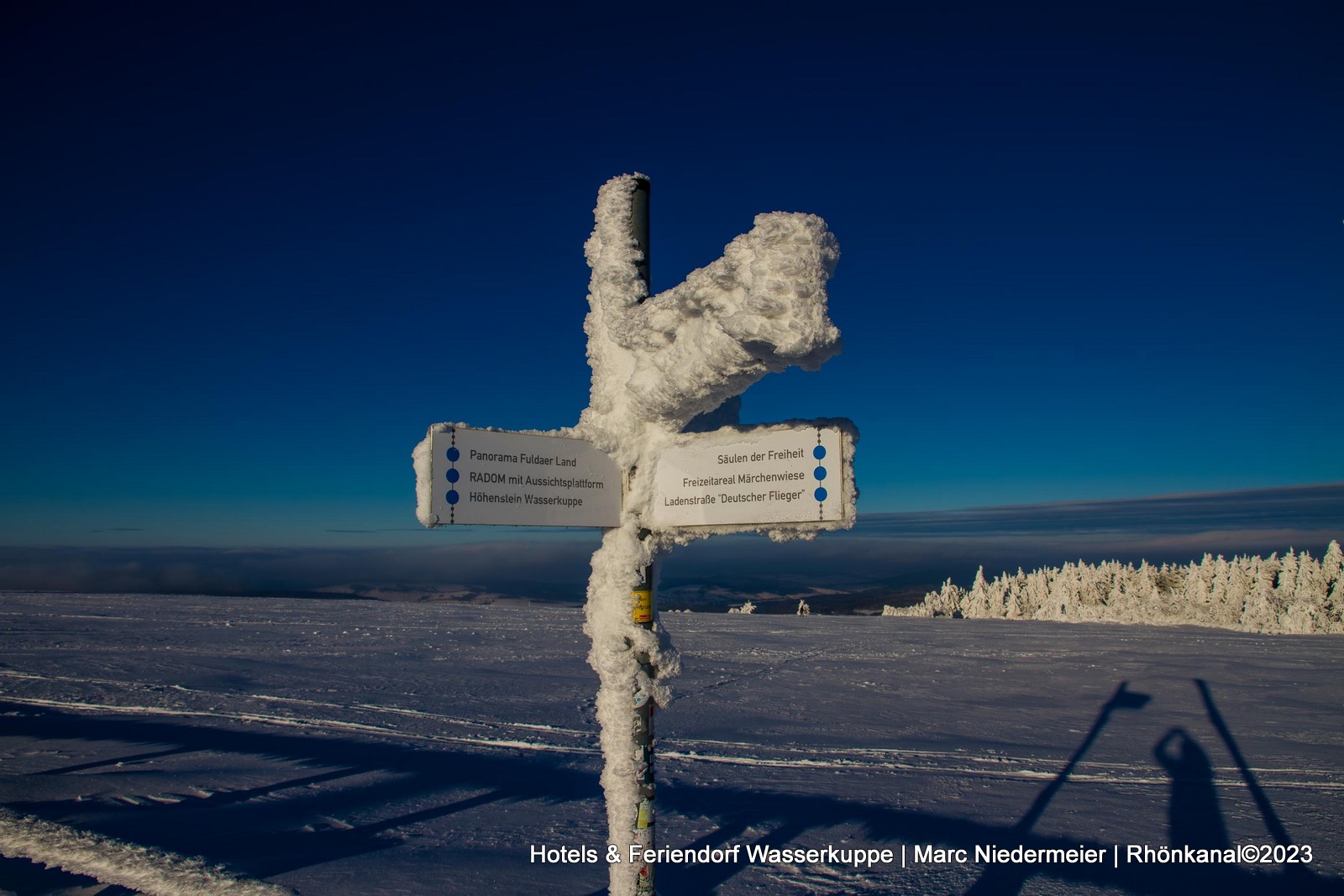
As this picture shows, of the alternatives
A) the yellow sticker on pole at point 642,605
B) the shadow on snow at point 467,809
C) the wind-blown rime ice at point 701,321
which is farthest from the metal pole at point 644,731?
the shadow on snow at point 467,809

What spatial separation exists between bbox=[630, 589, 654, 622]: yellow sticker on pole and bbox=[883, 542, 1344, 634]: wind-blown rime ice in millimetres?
25495

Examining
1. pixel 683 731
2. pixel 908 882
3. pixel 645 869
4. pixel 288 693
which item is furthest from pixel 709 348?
pixel 288 693

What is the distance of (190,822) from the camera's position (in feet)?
16.8

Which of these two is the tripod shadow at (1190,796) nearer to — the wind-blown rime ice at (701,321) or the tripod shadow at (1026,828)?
the tripod shadow at (1026,828)

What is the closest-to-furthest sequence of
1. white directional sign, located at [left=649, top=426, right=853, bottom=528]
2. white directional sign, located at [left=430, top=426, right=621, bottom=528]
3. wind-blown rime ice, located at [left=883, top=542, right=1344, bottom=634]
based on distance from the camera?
white directional sign, located at [left=649, top=426, right=853, bottom=528] < white directional sign, located at [left=430, top=426, right=621, bottom=528] < wind-blown rime ice, located at [left=883, top=542, right=1344, bottom=634]

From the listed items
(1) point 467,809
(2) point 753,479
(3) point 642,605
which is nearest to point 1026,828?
(1) point 467,809

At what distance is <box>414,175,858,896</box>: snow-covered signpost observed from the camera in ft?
7.44

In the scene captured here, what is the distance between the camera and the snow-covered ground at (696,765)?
15.6 ft

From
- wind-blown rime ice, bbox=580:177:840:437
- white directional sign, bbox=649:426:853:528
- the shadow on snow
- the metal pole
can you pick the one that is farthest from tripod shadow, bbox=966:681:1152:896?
wind-blown rime ice, bbox=580:177:840:437

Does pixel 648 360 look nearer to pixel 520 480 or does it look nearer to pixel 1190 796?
pixel 520 480

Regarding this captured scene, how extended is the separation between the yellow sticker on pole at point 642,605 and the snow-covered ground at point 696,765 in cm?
238

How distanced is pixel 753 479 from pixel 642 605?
68 cm

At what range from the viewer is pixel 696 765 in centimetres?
682

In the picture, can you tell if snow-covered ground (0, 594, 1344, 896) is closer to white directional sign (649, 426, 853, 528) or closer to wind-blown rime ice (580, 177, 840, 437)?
white directional sign (649, 426, 853, 528)
